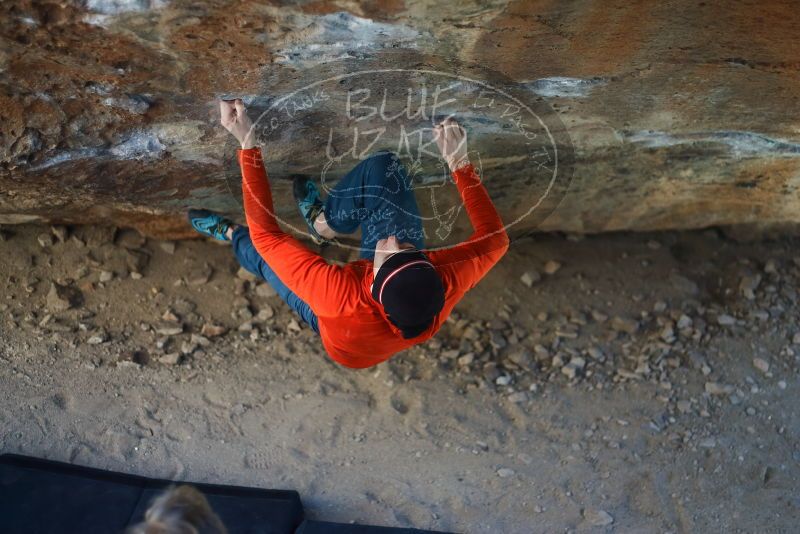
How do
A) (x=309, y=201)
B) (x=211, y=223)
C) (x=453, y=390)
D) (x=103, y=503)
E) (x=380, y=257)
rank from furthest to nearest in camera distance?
(x=453, y=390)
(x=211, y=223)
(x=309, y=201)
(x=103, y=503)
(x=380, y=257)

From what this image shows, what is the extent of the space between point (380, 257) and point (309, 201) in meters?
0.63

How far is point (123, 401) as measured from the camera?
306cm

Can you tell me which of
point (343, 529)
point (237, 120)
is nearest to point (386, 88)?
point (237, 120)

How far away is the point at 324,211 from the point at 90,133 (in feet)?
2.51

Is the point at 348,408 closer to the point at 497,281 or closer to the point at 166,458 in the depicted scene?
the point at 166,458

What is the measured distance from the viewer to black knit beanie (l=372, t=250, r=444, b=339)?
7.09 feet

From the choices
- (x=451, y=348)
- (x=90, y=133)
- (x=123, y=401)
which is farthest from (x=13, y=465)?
(x=451, y=348)

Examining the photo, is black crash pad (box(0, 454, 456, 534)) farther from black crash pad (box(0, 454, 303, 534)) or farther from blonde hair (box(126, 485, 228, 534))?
blonde hair (box(126, 485, 228, 534))

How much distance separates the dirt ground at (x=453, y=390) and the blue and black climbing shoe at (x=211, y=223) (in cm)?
47

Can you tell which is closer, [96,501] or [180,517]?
[180,517]

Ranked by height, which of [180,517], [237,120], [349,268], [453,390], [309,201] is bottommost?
[453,390]

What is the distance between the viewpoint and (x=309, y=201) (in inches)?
111

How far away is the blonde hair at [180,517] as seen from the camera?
7.00ft

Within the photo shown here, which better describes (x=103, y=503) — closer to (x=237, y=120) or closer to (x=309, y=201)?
(x=309, y=201)
